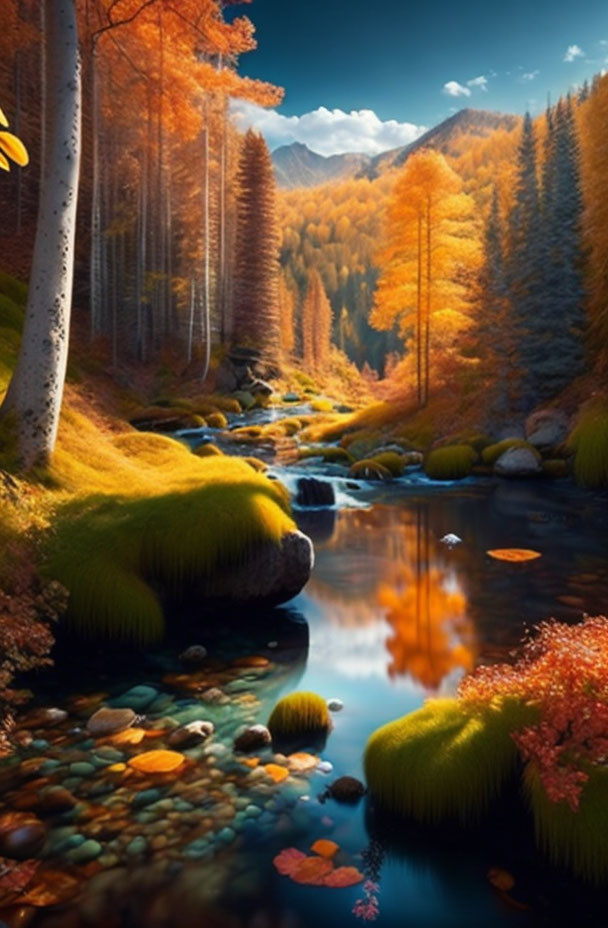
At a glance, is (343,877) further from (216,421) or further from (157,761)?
(216,421)

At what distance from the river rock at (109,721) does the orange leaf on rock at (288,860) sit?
6.37 feet

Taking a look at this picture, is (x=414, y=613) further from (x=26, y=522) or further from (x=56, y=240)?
(x=56, y=240)

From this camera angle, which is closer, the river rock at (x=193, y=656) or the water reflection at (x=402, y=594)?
the river rock at (x=193, y=656)

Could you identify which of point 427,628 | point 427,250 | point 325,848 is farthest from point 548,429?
point 325,848

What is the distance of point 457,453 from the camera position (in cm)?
2152

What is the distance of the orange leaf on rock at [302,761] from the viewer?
495cm

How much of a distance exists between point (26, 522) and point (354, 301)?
14082 centimetres

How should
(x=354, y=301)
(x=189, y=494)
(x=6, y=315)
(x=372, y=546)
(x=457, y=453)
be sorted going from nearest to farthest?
(x=189, y=494) → (x=372, y=546) → (x=6, y=315) → (x=457, y=453) → (x=354, y=301)

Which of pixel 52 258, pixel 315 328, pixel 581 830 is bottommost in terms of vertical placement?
pixel 581 830

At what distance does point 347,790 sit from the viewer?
462 cm

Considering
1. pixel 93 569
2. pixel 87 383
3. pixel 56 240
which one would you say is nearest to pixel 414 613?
pixel 93 569

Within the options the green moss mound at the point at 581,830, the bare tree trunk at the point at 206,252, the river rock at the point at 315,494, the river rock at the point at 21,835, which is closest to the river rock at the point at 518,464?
the river rock at the point at 315,494

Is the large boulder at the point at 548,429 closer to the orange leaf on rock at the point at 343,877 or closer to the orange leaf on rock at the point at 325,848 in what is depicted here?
the orange leaf on rock at the point at 325,848

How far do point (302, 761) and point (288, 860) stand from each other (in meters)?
1.08
